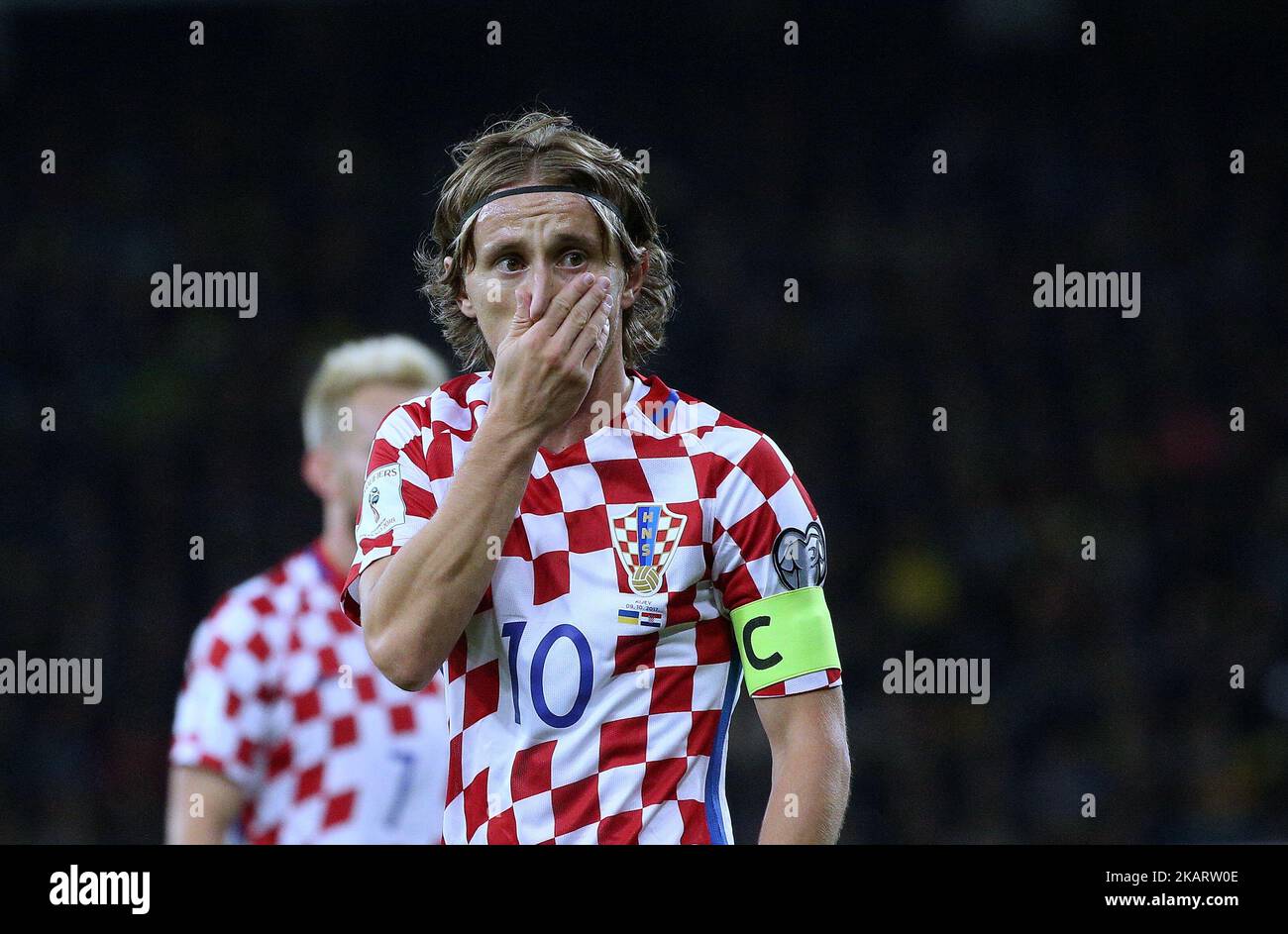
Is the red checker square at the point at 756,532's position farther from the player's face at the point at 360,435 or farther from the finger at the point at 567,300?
the player's face at the point at 360,435

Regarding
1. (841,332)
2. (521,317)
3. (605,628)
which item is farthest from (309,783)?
(841,332)

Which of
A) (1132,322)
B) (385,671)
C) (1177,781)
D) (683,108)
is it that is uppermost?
(683,108)

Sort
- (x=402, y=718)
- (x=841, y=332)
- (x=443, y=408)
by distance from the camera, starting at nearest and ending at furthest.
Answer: (x=443, y=408) → (x=402, y=718) → (x=841, y=332)

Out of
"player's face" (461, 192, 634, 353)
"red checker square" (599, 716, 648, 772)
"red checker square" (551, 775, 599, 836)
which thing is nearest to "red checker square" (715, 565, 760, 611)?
"red checker square" (599, 716, 648, 772)

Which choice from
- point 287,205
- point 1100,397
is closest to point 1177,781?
point 1100,397

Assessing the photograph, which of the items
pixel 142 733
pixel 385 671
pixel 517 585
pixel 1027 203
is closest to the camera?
pixel 385 671

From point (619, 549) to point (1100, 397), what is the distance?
6.27 metres

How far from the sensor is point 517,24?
8.60m

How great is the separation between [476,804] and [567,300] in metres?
0.80

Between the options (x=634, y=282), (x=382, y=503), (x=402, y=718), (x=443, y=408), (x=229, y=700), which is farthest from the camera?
(x=402, y=718)

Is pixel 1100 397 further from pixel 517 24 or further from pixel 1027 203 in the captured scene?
pixel 517 24

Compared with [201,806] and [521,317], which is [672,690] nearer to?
[521,317]

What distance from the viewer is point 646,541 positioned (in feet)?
7.52

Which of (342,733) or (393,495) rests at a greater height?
(393,495)
